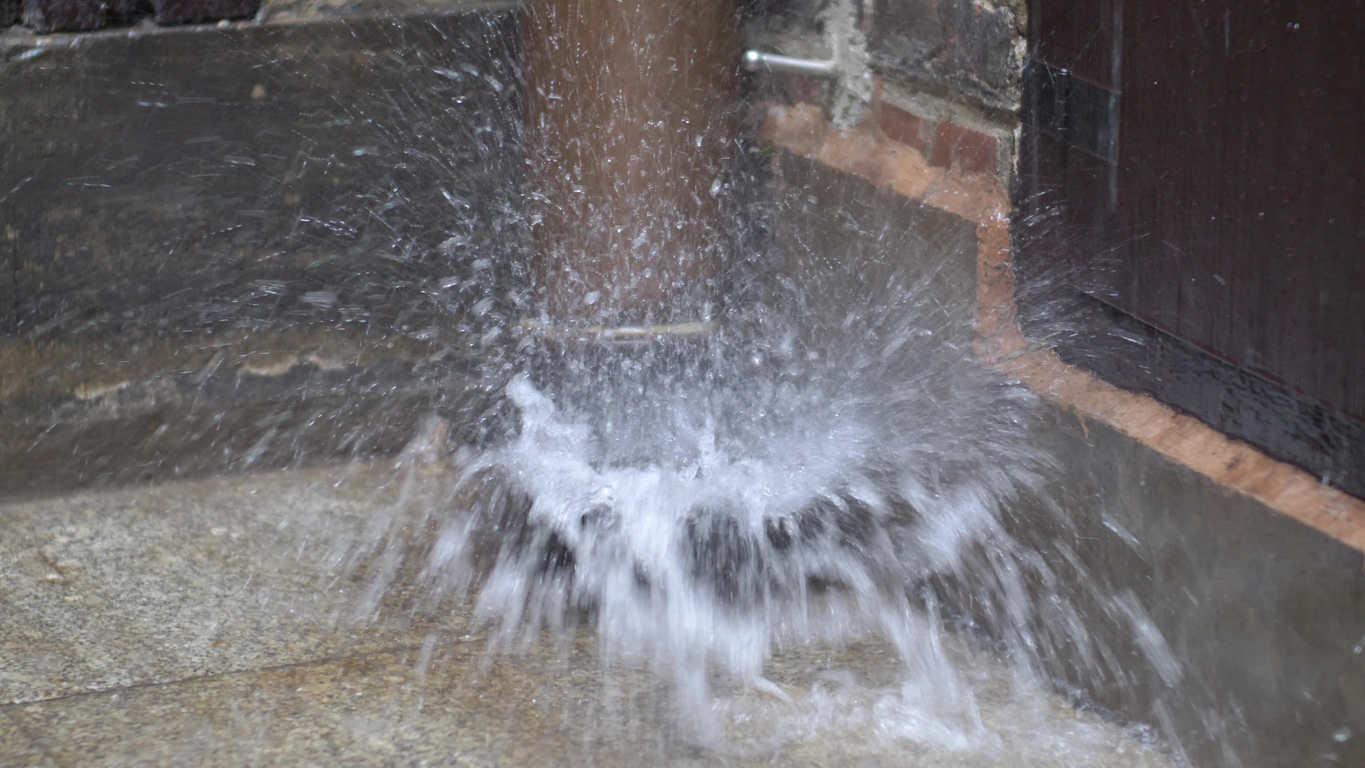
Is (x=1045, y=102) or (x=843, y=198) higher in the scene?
(x=1045, y=102)

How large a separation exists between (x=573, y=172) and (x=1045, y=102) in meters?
0.79

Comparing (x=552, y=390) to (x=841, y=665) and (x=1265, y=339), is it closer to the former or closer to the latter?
(x=841, y=665)

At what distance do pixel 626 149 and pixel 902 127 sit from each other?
493 millimetres

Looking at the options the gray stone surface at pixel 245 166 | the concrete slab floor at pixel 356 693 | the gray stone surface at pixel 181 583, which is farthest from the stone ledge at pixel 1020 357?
the gray stone surface at pixel 181 583

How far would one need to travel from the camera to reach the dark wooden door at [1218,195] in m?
1.12

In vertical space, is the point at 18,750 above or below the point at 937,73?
below

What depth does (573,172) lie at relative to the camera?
1857mm

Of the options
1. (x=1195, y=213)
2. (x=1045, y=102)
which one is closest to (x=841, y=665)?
(x=1195, y=213)

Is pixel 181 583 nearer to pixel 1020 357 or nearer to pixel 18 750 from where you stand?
pixel 18 750

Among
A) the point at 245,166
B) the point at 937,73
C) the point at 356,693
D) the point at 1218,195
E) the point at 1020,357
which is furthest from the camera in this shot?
the point at 245,166

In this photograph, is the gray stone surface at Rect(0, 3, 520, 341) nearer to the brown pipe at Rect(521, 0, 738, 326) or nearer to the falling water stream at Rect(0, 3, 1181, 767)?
the falling water stream at Rect(0, 3, 1181, 767)

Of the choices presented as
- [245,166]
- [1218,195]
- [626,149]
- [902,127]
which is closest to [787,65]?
[902,127]

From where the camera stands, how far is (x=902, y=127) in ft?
6.13

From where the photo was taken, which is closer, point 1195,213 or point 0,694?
point 1195,213
